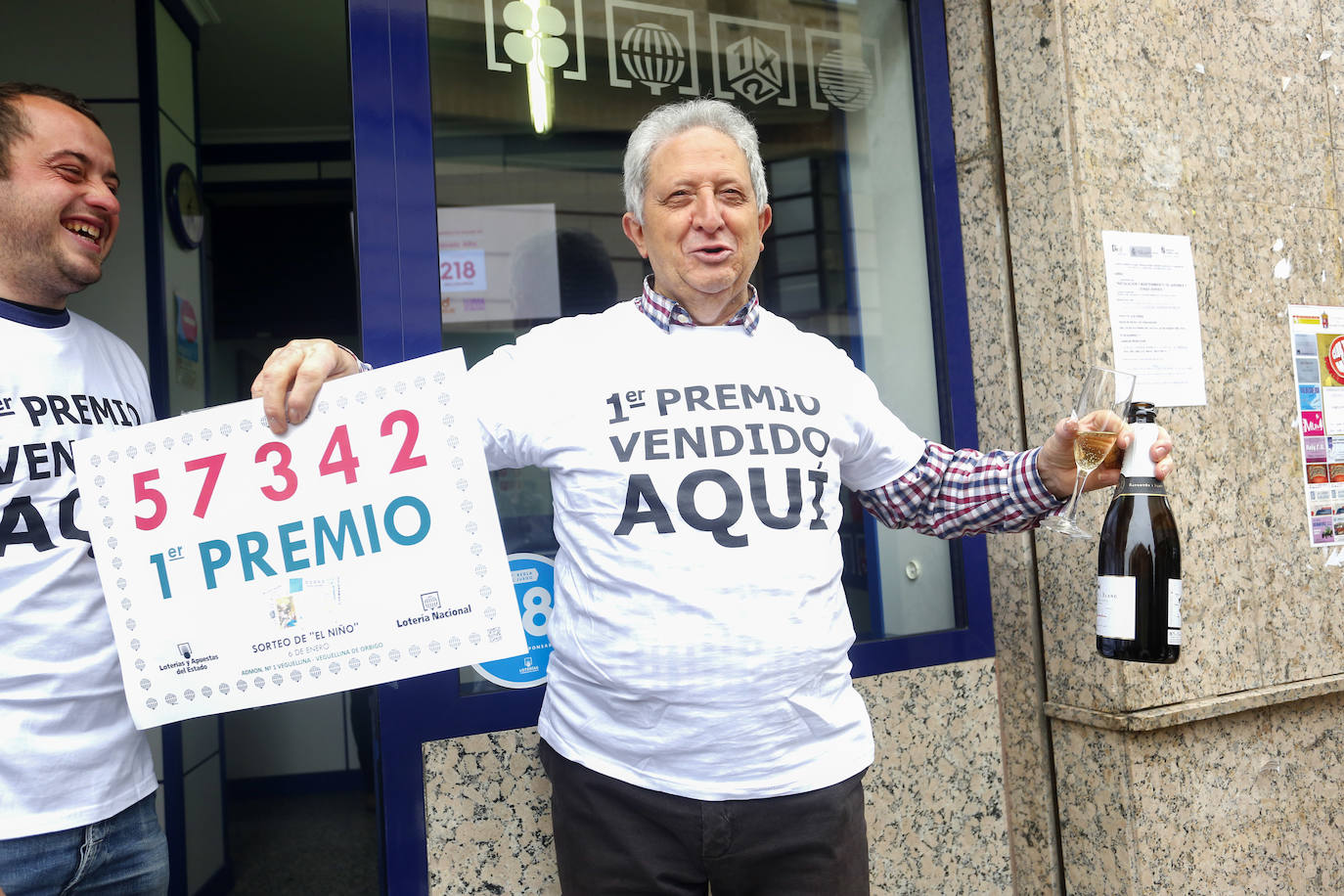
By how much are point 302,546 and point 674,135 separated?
1.02 metres

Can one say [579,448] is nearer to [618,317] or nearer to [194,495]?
[618,317]

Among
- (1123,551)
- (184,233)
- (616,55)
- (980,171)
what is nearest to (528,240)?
(616,55)

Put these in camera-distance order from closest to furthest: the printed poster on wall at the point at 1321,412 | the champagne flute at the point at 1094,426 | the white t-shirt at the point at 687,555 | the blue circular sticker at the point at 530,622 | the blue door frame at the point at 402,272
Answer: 1. the white t-shirt at the point at 687,555
2. the champagne flute at the point at 1094,426
3. the blue door frame at the point at 402,272
4. the blue circular sticker at the point at 530,622
5. the printed poster on wall at the point at 1321,412

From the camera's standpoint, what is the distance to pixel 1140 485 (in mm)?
1868

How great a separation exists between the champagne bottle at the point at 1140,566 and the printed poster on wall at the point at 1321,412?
1068mm

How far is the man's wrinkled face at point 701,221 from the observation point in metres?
1.77

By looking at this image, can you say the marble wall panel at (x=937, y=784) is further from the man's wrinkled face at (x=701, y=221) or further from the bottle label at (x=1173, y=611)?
the man's wrinkled face at (x=701, y=221)

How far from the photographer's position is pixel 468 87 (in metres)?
2.27

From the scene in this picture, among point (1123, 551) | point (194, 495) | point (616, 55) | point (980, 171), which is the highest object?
point (616, 55)

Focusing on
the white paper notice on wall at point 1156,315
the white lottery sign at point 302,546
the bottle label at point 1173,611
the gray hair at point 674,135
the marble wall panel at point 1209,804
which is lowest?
the marble wall panel at point 1209,804

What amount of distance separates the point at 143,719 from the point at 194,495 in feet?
1.19

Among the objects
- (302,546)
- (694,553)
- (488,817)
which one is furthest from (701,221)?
(488,817)

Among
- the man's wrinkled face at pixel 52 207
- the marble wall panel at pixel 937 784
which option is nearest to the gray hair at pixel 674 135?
the man's wrinkled face at pixel 52 207

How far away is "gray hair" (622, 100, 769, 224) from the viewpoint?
1.84 meters
